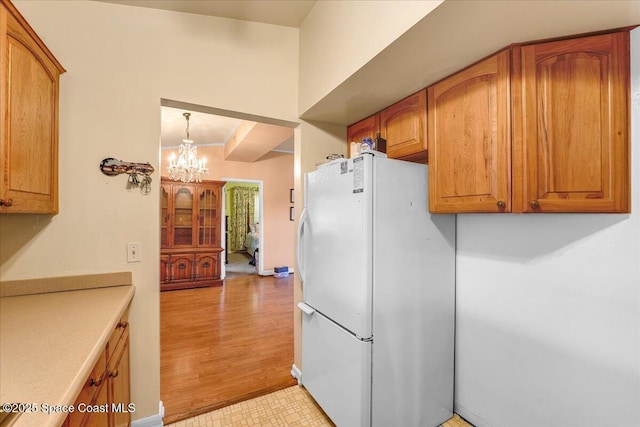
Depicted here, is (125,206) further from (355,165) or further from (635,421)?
(635,421)

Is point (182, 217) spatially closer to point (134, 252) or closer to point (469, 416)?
point (134, 252)

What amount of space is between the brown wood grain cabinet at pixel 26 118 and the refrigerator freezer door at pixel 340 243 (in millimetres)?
1438

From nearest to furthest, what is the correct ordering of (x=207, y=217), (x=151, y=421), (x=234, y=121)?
(x=151, y=421) < (x=234, y=121) < (x=207, y=217)

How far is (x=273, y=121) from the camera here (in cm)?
212

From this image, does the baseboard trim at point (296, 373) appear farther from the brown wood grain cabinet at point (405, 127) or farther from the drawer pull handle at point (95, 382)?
the brown wood grain cabinet at point (405, 127)

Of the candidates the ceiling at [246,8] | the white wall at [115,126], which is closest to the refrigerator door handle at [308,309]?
the white wall at [115,126]

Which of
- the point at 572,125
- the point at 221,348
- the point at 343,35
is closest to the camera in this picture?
the point at 572,125

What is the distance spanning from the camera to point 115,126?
162cm

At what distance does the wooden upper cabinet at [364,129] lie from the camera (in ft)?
6.60

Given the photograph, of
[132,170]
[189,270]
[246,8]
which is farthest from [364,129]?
[189,270]

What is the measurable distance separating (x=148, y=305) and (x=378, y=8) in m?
2.11

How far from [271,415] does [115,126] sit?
6.89 feet

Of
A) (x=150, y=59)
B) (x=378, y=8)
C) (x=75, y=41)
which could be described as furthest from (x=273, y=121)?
(x=75, y=41)

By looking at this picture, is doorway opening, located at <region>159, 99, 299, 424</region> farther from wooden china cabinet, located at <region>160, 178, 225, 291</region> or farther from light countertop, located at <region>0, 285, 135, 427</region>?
light countertop, located at <region>0, 285, 135, 427</region>
